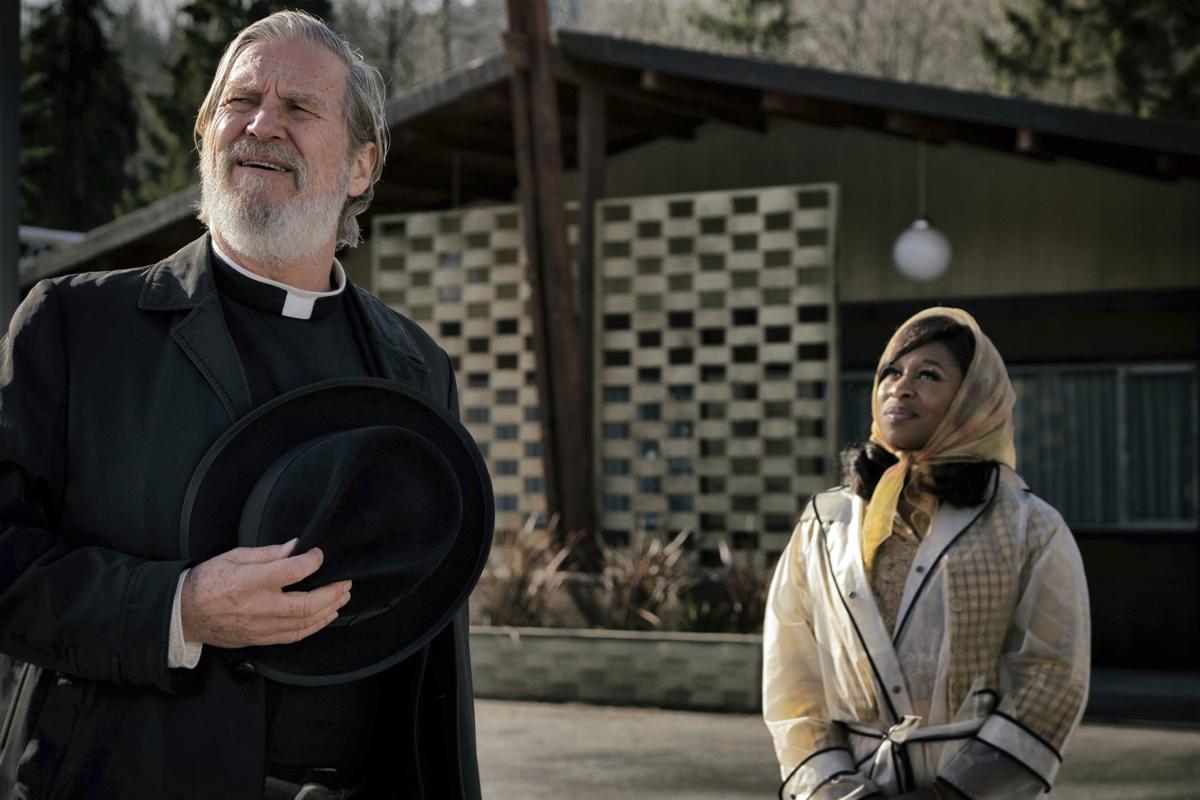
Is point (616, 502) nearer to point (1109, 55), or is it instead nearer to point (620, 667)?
point (620, 667)

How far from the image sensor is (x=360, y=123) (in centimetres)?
274

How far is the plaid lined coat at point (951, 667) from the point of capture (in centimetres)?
302

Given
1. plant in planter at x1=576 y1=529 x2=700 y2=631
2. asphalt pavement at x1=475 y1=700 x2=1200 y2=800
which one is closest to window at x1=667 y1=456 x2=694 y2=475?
plant in planter at x1=576 y1=529 x2=700 y2=631

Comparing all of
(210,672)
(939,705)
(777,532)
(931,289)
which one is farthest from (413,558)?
(931,289)

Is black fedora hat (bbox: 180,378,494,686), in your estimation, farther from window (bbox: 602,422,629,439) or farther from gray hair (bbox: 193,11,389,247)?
window (bbox: 602,422,629,439)

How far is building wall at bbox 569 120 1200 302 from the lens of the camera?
11.9m

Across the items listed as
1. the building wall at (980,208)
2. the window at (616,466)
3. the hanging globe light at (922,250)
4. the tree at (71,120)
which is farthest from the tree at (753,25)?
the window at (616,466)

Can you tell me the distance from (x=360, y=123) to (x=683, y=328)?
9.32 m

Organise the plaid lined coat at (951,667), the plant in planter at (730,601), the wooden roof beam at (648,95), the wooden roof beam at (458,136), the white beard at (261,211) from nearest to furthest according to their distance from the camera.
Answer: the white beard at (261,211)
the plaid lined coat at (951,667)
the plant in planter at (730,601)
the wooden roof beam at (648,95)
the wooden roof beam at (458,136)

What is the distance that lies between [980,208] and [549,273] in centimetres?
360

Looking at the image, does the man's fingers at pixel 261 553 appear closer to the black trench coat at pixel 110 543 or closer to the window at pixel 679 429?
the black trench coat at pixel 110 543

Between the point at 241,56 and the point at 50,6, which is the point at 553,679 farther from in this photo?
the point at 50,6

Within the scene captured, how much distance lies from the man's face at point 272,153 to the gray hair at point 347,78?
0.03 meters

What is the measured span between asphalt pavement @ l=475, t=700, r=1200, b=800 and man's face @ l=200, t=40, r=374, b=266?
5083 millimetres
